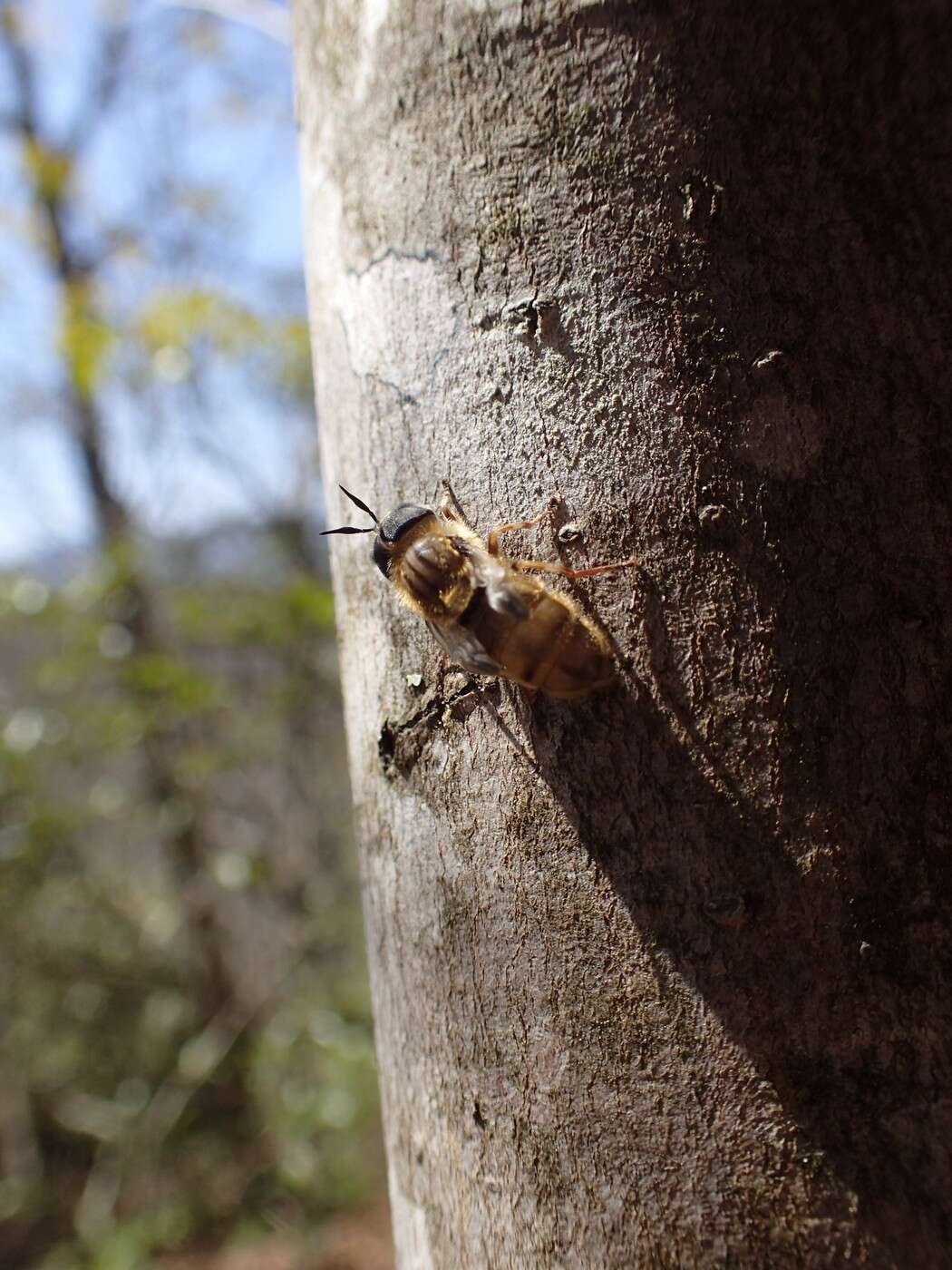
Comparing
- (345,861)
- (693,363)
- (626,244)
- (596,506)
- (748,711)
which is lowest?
(748,711)

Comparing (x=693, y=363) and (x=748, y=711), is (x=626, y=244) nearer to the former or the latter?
(x=693, y=363)

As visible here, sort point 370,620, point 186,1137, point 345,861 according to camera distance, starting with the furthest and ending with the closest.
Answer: point 345,861, point 186,1137, point 370,620

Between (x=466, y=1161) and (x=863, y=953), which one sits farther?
(x=466, y=1161)

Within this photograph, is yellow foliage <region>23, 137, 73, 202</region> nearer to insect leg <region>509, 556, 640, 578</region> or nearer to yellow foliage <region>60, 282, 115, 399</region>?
yellow foliage <region>60, 282, 115, 399</region>

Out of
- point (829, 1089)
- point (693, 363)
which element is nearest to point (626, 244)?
point (693, 363)

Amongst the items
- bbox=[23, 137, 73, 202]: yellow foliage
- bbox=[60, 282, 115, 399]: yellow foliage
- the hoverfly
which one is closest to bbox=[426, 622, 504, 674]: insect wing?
the hoverfly

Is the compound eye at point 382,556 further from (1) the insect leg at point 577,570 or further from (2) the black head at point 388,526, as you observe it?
(1) the insect leg at point 577,570
